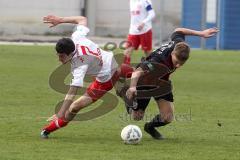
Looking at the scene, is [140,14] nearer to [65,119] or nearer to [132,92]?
[65,119]

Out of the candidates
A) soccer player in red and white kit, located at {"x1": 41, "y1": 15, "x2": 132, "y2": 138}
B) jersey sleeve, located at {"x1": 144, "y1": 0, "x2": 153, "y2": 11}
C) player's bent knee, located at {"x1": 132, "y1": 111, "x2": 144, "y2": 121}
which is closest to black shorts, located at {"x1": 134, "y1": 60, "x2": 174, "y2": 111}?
player's bent knee, located at {"x1": 132, "y1": 111, "x2": 144, "y2": 121}

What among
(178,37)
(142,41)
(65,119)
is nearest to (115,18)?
(142,41)

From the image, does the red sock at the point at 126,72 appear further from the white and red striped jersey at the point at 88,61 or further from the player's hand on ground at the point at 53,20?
the player's hand on ground at the point at 53,20

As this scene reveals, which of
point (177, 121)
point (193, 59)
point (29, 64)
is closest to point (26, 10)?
point (193, 59)

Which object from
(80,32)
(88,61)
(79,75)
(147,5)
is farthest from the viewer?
(147,5)

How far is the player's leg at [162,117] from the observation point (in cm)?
1144

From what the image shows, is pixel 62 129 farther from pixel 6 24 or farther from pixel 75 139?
pixel 6 24

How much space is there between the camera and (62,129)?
1207 cm

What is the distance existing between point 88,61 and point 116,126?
1866 millimetres

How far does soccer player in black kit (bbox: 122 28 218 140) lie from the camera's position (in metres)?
10.8

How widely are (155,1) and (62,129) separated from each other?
33.2m

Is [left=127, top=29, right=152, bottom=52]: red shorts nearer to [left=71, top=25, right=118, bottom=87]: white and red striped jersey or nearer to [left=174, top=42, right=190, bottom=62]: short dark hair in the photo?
[left=71, top=25, right=118, bottom=87]: white and red striped jersey

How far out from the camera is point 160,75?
1141 centimetres

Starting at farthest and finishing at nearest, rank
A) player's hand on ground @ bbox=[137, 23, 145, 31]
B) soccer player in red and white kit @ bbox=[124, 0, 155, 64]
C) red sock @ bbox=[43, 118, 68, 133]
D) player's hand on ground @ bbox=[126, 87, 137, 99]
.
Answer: soccer player in red and white kit @ bbox=[124, 0, 155, 64]
player's hand on ground @ bbox=[137, 23, 145, 31]
red sock @ bbox=[43, 118, 68, 133]
player's hand on ground @ bbox=[126, 87, 137, 99]
